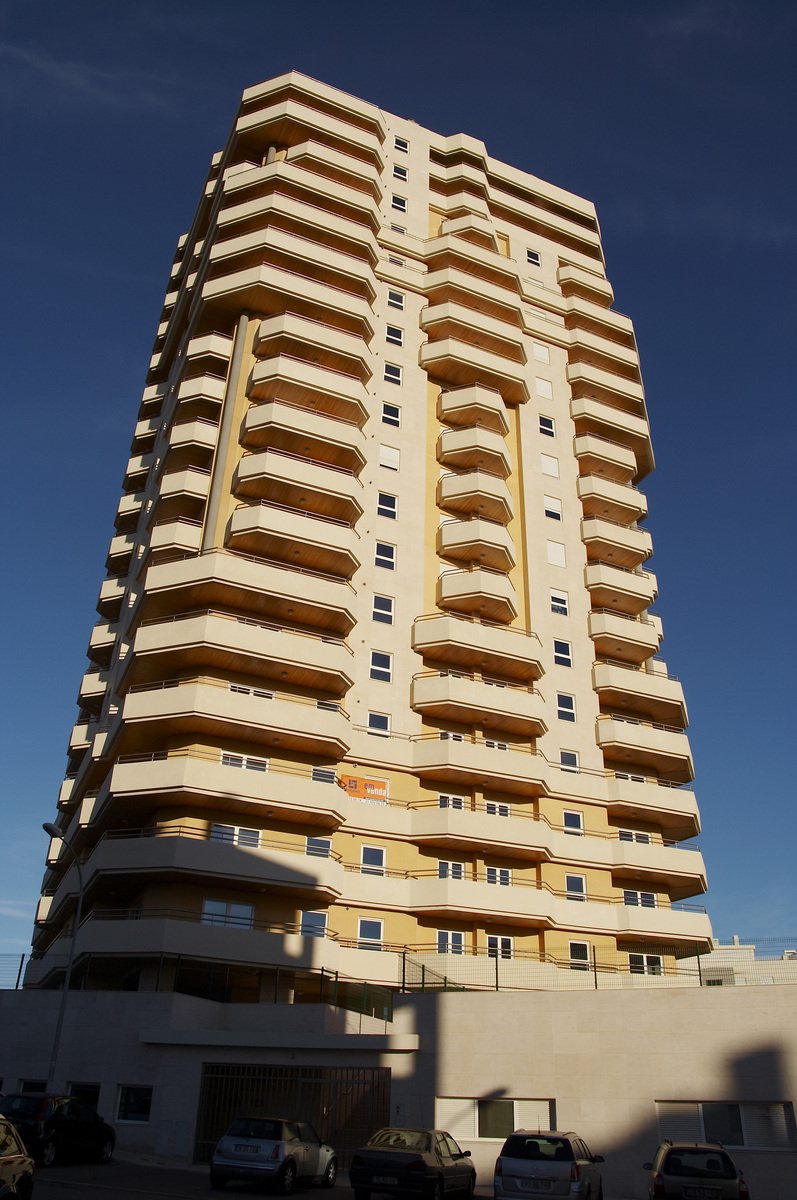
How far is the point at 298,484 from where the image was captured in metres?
45.5

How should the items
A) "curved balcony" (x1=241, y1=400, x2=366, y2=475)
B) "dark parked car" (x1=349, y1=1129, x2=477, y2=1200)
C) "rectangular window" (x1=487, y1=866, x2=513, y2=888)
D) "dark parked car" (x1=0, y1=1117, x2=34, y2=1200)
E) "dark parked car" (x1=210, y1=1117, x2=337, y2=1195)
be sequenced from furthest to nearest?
"curved balcony" (x1=241, y1=400, x2=366, y2=475) → "rectangular window" (x1=487, y1=866, x2=513, y2=888) → "dark parked car" (x1=210, y1=1117, x2=337, y2=1195) → "dark parked car" (x1=349, y1=1129, x2=477, y2=1200) → "dark parked car" (x1=0, y1=1117, x2=34, y2=1200)

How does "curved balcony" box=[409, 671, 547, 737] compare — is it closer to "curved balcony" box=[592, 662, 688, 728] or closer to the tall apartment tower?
the tall apartment tower

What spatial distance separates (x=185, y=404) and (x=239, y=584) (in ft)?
44.1

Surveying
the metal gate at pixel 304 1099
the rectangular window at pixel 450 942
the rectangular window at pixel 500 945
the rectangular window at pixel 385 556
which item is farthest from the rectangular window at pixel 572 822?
the metal gate at pixel 304 1099

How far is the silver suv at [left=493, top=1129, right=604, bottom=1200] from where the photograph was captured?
18.6m

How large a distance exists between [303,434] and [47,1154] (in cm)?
3223

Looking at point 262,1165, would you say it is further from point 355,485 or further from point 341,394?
point 341,394

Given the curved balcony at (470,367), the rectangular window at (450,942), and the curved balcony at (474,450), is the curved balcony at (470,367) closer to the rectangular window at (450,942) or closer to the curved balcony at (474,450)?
the curved balcony at (474,450)

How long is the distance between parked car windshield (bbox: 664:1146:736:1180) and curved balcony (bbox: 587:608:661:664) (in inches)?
1341

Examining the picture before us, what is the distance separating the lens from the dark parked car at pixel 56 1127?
22.6 metres

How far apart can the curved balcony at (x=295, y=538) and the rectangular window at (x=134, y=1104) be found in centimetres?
2224

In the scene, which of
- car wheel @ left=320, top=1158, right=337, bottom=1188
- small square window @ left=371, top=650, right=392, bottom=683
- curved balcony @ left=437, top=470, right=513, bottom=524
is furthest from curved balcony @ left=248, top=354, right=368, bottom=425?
car wheel @ left=320, top=1158, right=337, bottom=1188

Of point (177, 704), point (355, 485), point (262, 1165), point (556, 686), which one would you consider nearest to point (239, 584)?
point (177, 704)

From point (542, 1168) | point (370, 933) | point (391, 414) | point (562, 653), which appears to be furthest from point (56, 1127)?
point (391, 414)
